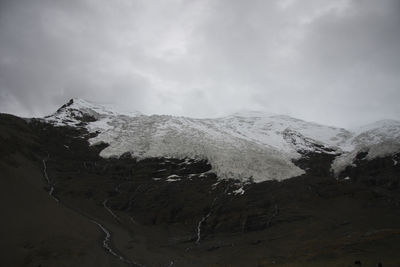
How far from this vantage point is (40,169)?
10131 centimetres

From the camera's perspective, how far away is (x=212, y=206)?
96.5m

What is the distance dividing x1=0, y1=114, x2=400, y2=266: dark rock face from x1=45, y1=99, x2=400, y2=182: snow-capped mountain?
4992 mm

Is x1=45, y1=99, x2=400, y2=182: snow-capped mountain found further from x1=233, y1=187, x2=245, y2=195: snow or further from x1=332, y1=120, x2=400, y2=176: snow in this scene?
x1=233, y1=187, x2=245, y2=195: snow

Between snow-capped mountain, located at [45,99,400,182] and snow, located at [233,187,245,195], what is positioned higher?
snow-capped mountain, located at [45,99,400,182]

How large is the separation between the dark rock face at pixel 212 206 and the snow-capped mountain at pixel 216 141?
4.99 m

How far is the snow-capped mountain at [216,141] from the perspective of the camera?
11769 centimetres

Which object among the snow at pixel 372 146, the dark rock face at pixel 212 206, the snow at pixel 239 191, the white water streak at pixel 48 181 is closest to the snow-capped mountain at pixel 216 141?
the snow at pixel 372 146

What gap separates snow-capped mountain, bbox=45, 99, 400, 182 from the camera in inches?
4633

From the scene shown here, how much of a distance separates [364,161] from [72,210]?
91.4 meters

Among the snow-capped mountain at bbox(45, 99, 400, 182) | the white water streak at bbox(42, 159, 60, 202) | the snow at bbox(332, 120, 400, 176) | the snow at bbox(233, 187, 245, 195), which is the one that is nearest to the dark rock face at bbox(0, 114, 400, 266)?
the snow at bbox(233, 187, 245, 195)

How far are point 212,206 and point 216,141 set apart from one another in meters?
38.8

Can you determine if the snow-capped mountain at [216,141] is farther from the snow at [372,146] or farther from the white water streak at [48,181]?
the white water streak at [48,181]

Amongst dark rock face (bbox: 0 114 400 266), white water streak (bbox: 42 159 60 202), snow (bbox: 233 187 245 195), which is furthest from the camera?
snow (bbox: 233 187 245 195)

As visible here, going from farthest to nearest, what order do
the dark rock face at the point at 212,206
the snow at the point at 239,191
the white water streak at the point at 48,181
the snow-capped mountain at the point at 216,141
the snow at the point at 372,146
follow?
the snow at the point at 372,146 → the snow-capped mountain at the point at 216,141 → the snow at the point at 239,191 → the white water streak at the point at 48,181 → the dark rock face at the point at 212,206
